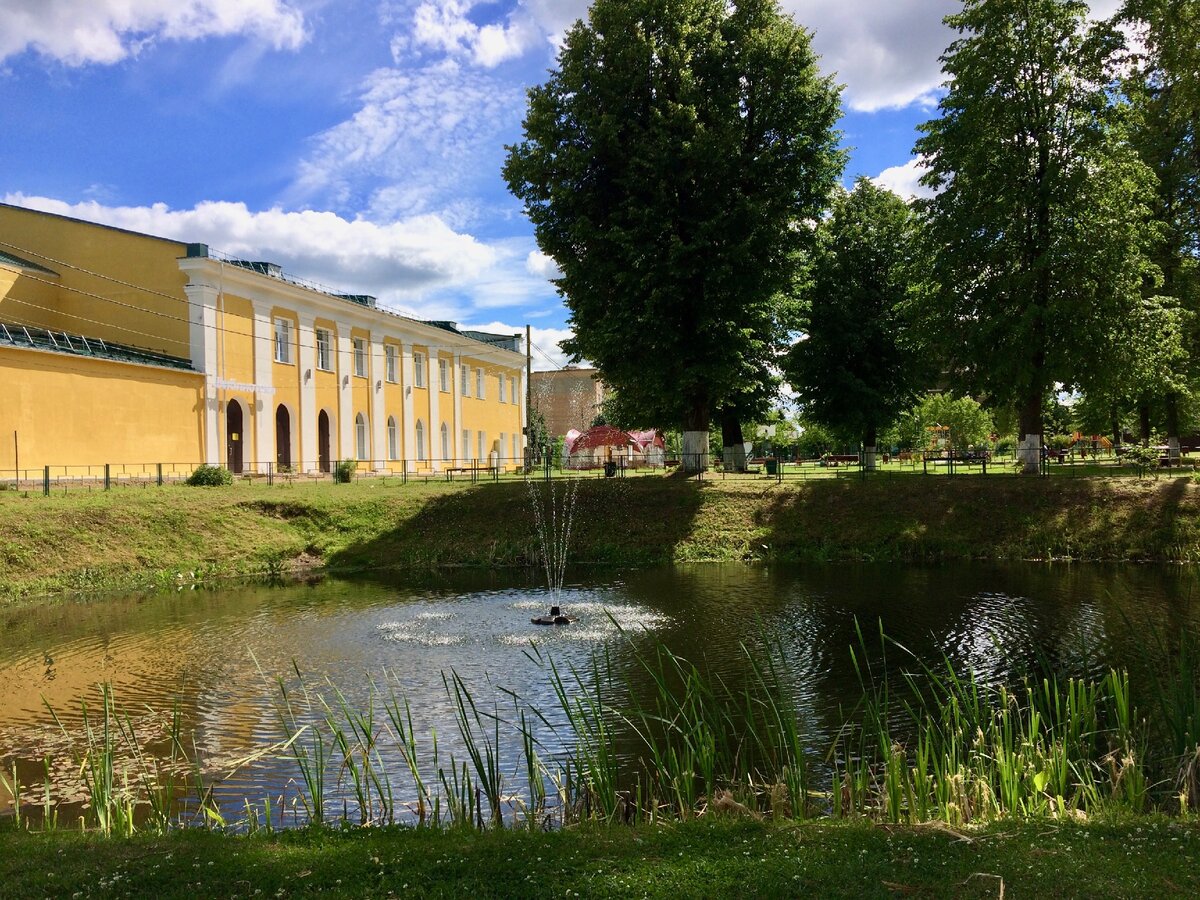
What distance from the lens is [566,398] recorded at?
98312 millimetres

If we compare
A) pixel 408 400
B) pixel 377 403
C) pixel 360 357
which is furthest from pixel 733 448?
pixel 408 400

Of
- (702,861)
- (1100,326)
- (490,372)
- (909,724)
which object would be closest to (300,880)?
(702,861)

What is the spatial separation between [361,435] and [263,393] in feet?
29.7

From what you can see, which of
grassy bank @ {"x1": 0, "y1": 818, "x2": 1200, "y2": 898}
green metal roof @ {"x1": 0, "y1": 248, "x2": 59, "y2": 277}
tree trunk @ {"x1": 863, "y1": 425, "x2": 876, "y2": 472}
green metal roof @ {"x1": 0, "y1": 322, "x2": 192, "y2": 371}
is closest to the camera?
grassy bank @ {"x1": 0, "y1": 818, "x2": 1200, "y2": 898}

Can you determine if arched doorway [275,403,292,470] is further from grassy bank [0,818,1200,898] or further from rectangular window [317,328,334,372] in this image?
grassy bank [0,818,1200,898]

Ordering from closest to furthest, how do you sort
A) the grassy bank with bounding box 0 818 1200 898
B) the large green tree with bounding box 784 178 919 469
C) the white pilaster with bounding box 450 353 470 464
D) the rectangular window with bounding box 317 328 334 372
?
the grassy bank with bounding box 0 818 1200 898 → the large green tree with bounding box 784 178 919 469 → the rectangular window with bounding box 317 328 334 372 → the white pilaster with bounding box 450 353 470 464

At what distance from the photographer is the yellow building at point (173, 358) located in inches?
1278

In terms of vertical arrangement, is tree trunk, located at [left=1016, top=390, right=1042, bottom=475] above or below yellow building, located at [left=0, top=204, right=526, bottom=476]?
below

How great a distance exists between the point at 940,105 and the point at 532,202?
557 inches

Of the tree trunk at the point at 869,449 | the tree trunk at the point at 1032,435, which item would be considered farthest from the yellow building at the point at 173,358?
the tree trunk at the point at 1032,435

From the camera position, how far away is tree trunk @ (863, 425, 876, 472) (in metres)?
35.6

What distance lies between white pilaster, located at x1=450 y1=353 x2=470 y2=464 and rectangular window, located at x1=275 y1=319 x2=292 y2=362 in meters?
17.3

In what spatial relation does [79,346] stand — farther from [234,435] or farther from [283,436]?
[283,436]

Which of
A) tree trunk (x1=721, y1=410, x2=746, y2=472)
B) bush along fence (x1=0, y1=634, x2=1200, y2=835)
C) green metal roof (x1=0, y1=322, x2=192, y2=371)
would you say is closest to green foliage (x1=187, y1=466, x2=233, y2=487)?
green metal roof (x1=0, y1=322, x2=192, y2=371)
